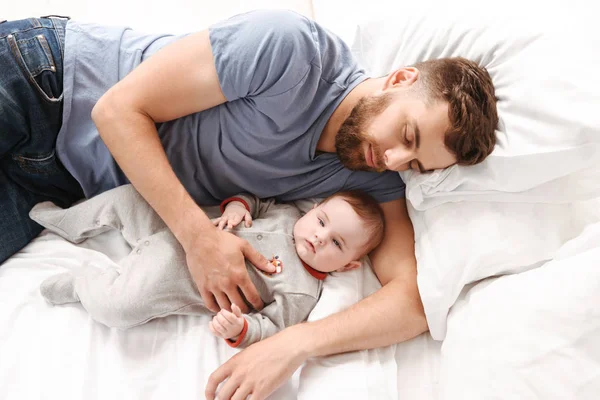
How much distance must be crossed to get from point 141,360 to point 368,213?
68cm

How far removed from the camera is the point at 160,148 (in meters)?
1.21

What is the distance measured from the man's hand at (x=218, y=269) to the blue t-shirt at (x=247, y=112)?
26 centimetres

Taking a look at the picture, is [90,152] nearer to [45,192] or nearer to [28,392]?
[45,192]

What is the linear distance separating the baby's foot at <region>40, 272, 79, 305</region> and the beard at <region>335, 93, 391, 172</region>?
0.77 m

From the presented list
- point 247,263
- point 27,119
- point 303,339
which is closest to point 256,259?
point 247,263

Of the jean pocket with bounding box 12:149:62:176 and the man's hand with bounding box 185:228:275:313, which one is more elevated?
the jean pocket with bounding box 12:149:62:176

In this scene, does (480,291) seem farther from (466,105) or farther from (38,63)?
(38,63)

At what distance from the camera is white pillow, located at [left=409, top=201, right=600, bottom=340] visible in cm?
109

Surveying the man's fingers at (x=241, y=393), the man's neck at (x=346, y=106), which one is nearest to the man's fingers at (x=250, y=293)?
the man's fingers at (x=241, y=393)

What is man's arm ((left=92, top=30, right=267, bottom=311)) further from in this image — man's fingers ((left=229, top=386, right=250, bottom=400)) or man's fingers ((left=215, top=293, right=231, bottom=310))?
man's fingers ((left=229, top=386, right=250, bottom=400))

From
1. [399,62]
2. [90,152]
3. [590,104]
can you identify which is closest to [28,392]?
[90,152]

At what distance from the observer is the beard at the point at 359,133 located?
118 cm

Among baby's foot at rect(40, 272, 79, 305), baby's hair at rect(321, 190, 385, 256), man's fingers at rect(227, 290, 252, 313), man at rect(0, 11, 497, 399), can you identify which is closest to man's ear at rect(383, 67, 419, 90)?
man at rect(0, 11, 497, 399)

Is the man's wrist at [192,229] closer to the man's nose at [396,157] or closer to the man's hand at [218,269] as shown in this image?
the man's hand at [218,269]
